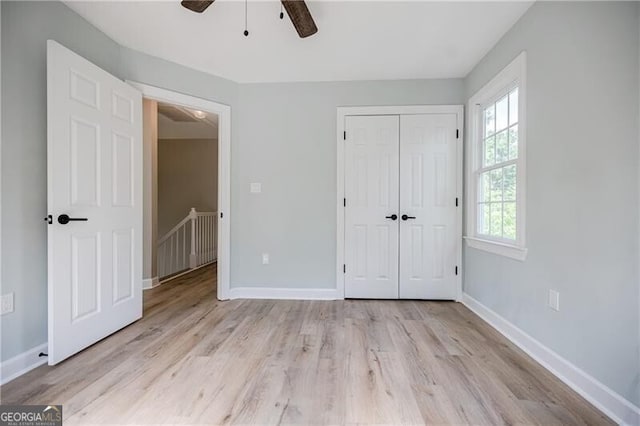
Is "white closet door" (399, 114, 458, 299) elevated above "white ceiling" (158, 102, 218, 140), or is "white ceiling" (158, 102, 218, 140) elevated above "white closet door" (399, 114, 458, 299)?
"white ceiling" (158, 102, 218, 140)

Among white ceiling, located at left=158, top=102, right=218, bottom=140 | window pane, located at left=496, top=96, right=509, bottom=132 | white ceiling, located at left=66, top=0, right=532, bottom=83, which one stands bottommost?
window pane, located at left=496, top=96, right=509, bottom=132

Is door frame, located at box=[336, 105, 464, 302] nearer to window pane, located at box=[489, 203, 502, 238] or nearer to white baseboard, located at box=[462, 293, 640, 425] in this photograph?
window pane, located at box=[489, 203, 502, 238]

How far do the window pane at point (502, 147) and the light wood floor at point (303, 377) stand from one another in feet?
4.61

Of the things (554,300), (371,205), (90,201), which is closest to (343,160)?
(371,205)

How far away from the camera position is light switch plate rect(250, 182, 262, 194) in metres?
3.03

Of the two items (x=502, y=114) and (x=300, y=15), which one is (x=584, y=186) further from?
(x=300, y=15)

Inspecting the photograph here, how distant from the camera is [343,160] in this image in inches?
117

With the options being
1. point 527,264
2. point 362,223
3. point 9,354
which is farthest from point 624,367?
point 9,354

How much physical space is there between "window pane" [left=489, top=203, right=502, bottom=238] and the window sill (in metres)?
0.10

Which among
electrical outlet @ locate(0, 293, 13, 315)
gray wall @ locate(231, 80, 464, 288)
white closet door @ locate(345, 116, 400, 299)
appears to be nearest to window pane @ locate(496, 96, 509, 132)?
white closet door @ locate(345, 116, 400, 299)

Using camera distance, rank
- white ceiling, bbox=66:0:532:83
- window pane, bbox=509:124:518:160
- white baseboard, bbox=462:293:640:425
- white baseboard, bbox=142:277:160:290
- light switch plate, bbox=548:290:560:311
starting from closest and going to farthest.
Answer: white baseboard, bbox=462:293:640:425, light switch plate, bbox=548:290:560:311, white ceiling, bbox=66:0:532:83, window pane, bbox=509:124:518:160, white baseboard, bbox=142:277:160:290

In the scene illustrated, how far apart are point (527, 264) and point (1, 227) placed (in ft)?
10.6

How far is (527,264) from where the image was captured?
190cm

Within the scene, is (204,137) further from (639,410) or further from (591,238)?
(639,410)
